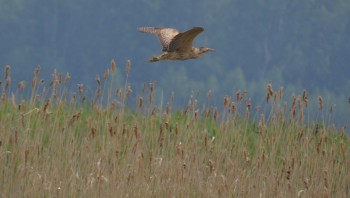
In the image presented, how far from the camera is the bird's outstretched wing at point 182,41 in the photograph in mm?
6838

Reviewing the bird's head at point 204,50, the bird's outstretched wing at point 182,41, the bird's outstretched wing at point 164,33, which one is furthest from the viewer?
the bird's head at point 204,50

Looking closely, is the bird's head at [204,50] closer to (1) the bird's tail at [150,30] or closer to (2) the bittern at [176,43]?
(2) the bittern at [176,43]

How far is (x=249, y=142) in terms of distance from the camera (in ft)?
28.9

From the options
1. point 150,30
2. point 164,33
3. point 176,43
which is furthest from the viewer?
point 150,30

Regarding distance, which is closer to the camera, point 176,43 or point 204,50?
point 176,43

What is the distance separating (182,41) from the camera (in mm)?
6996

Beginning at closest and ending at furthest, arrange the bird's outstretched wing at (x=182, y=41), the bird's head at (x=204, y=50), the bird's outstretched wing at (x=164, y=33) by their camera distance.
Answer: the bird's outstretched wing at (x=182, y=41) < the bird's outstretched wing at (x=164, y=33) < the bird's head at (x=204, y=50)

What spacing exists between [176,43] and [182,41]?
0.06m

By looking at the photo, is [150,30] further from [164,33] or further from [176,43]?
[176,43]

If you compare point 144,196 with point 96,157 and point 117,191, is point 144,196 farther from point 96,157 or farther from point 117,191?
point 96,157

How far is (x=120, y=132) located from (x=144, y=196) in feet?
3.93

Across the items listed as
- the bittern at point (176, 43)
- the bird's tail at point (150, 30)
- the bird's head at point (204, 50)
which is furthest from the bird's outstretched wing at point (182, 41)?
the bird's tail at point (150, 30)

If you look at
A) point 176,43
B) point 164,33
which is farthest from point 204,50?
point 176,43

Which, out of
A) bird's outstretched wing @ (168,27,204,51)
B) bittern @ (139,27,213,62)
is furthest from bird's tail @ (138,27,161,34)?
bird's outstretched wing @ (168,27,204,51)
